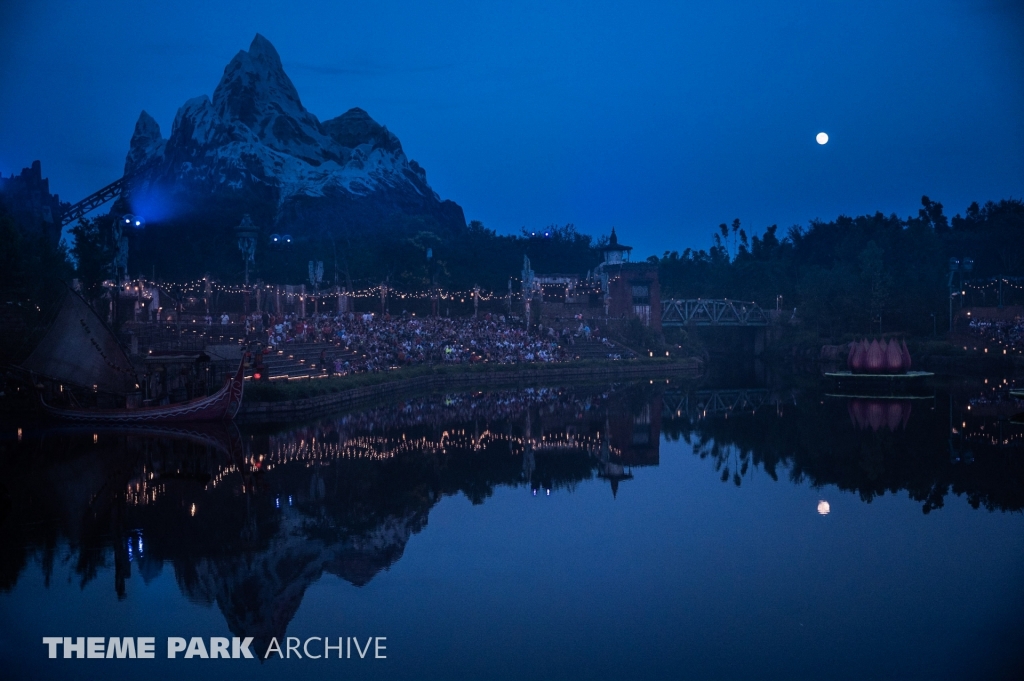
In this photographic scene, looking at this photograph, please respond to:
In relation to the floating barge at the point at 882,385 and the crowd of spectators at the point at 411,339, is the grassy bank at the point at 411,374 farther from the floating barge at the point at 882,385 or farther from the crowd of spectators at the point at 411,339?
the floating barge at the point at 882,385

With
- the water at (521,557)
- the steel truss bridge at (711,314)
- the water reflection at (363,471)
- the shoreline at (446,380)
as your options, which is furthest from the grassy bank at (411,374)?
the steel truss bridge at (711,314)

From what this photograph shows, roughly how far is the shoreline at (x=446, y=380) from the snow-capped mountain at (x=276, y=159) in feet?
155

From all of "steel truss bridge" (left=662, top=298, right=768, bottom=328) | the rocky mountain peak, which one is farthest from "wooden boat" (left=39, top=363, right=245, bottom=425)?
the rocky mountain peak

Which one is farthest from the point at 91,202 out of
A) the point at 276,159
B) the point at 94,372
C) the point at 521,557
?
the point at 521,557

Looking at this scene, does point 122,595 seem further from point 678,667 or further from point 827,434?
point 827,434

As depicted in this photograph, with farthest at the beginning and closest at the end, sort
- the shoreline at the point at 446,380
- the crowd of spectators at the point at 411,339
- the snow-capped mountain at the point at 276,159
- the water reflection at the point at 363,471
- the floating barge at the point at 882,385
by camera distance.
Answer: the snow-capped mountain at the point at 276,159, the crowd of spectators at the point at 411,339, the floating barge at the point at 882,385, the shoreline at the point at 446,380, the water reflection at the point at 363,471

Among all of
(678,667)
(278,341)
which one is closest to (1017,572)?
(678,667)

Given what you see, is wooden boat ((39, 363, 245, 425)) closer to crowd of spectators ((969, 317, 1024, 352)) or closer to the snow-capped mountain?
crowd of spectators ((969, 317, 1024, 352))

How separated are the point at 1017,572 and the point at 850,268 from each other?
6553 cm

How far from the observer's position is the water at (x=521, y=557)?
9578mm

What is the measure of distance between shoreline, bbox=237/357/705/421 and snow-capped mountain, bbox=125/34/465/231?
4726 centimetres

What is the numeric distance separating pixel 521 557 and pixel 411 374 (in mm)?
27484

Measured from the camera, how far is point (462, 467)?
67.5 ft

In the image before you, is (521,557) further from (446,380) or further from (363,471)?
(446,380)
